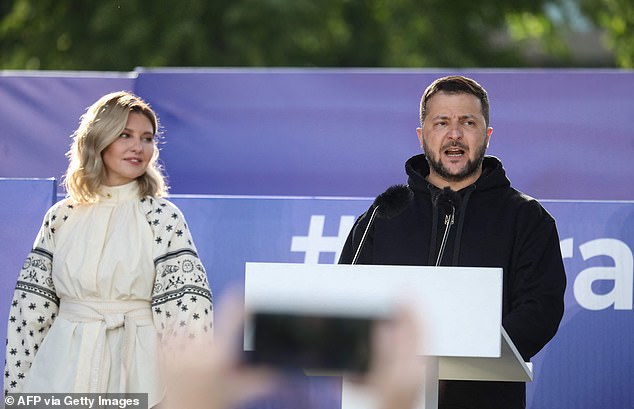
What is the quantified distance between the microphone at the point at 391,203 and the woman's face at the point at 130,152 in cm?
104

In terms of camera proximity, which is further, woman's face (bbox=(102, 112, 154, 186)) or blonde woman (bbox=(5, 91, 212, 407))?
woman's face (bbox=(102, 112, 154, 186))

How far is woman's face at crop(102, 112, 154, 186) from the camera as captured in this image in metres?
4.59

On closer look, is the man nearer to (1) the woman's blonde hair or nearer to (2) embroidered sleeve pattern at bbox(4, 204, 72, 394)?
Answer: (1) the woman's blonde hair

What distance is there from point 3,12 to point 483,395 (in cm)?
1225

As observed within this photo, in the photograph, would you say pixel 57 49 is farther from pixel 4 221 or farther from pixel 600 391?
pixel 600 391

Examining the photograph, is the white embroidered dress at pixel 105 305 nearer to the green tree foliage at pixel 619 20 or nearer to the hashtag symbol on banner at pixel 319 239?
the hashtag symbol on banner at pixel 319 239

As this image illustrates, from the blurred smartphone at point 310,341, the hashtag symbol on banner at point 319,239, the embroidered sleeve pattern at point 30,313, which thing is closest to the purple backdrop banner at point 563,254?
the hashtag symbol on banner at point 319,239

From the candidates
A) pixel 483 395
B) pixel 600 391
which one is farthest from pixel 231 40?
pixel 483 395

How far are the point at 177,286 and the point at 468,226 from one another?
1.15m

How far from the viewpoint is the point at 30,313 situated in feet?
14.6

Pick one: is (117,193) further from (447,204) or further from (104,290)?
(447,204)

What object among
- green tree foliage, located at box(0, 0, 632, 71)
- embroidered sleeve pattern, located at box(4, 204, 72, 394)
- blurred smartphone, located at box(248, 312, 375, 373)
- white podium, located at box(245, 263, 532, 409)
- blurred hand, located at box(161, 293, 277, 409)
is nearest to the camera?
blurred hand, located at box(161, 293, 277, 409)

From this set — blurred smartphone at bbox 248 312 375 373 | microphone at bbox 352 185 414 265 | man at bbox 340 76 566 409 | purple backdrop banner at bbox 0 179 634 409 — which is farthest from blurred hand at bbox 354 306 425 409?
purple backdrop banner at bbox 0 179 634 409

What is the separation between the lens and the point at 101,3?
13.3 meters
